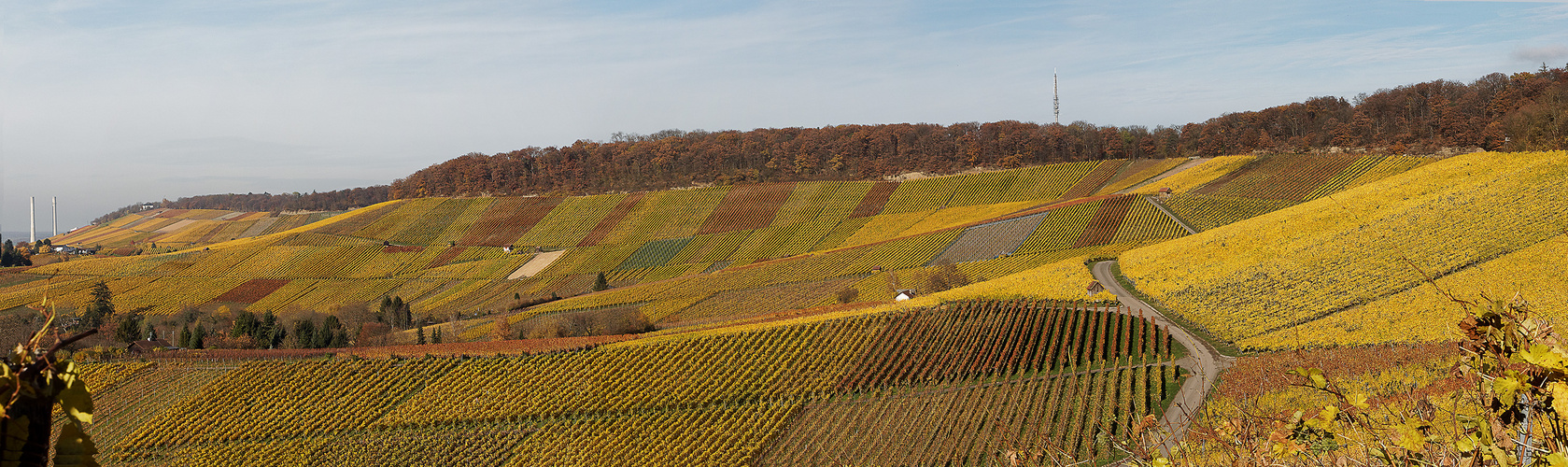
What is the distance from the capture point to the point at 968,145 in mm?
108188

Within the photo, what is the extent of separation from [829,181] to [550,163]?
45.9 m

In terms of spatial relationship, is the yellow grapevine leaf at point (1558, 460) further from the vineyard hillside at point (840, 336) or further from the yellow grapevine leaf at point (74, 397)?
the yellow grapevine leaf at point (74, 397)

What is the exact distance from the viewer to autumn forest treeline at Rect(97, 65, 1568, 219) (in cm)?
7868

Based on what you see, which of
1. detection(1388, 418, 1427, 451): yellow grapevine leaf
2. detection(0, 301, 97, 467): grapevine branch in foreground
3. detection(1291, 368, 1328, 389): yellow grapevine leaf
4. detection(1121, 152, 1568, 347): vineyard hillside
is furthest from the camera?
detection(1121, 152, 1568, 347): vineyard hillside

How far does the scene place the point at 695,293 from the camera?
63250 millimetres

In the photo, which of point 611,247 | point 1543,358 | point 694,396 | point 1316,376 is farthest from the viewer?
point 611,247

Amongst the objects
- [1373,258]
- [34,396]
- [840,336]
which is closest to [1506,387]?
[34,396]

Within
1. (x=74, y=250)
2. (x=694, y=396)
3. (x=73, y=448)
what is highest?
(x=73, y=448)

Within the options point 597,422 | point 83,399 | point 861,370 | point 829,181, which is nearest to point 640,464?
point 597,422

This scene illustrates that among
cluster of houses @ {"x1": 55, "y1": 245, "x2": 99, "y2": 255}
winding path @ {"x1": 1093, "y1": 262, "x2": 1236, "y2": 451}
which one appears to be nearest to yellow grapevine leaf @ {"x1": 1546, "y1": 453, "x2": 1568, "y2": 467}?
winding path @ {"x1": 1093, "y1": 262, "x2": 1236, "y2": 451}

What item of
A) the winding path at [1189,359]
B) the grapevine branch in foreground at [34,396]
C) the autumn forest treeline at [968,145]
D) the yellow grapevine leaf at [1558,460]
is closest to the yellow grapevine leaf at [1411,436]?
the yellow grapevine leaf at [1558,460]

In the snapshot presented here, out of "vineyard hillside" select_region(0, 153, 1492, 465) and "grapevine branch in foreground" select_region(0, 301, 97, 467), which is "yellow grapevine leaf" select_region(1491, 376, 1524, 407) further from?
"grapevine branch in foreground" select_region(0, 301, 97, 467)

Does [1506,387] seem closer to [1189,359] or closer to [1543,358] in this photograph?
[1543,358]

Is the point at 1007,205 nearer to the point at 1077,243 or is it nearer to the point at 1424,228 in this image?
the point at 1077,243
